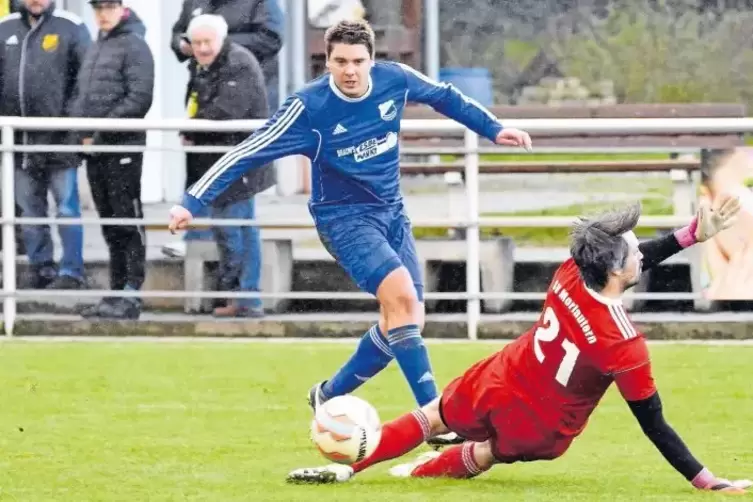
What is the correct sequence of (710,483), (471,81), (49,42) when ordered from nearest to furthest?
(710,483), (49,42), (471,81)

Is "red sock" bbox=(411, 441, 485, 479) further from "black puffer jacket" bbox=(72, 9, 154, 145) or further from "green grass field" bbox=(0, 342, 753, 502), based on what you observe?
"black puffer jacket" bbox=(72, 9, 154, 145)

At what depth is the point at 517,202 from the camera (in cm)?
1371

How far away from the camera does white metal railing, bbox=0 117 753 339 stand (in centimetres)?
1211

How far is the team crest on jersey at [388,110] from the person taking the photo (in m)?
8.24

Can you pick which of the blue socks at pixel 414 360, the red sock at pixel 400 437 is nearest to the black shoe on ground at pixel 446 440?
the blue socks at pixel 414 360

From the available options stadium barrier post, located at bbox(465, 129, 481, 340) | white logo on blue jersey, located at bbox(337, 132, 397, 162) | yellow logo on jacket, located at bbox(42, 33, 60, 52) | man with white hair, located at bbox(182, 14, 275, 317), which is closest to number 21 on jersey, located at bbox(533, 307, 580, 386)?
white logo on blue jersey, located at bbox(337, 132, 397, 162)

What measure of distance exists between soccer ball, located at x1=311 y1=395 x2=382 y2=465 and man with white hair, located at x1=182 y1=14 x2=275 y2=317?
5.45m

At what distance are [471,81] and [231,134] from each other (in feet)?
24.2

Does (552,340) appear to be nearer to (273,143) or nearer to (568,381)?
(568,381)

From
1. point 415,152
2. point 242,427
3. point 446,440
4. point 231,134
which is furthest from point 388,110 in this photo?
point 231,134

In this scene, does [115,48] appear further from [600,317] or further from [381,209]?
[600,317]

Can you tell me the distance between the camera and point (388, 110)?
27.1 feet

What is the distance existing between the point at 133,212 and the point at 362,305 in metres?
1.73

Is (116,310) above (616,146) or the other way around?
the other way around
